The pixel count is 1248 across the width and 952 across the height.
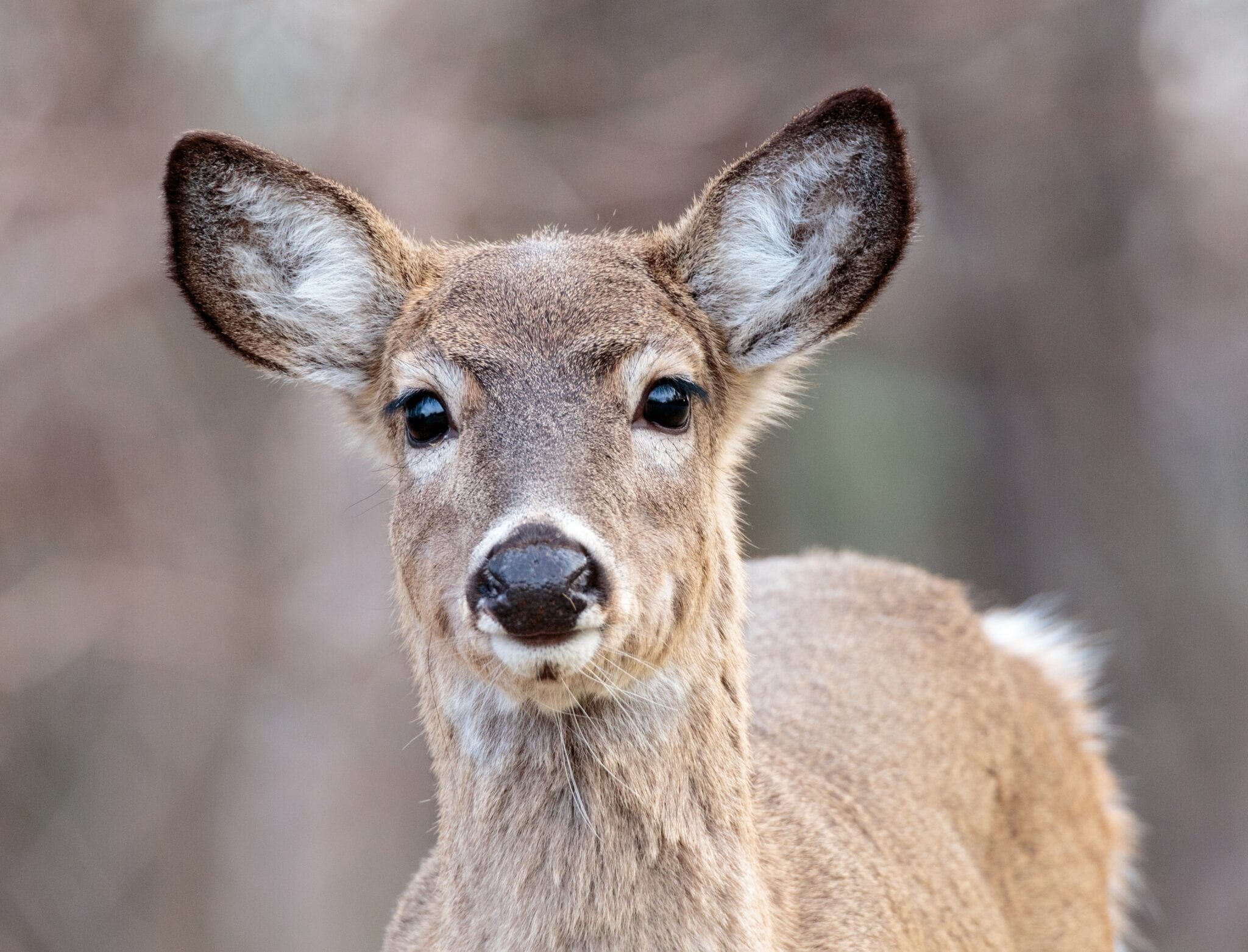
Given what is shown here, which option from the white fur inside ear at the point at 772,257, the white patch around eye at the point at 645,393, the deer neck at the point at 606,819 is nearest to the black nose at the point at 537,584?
the deer neck at the point at 606,819

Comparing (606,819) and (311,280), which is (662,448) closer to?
(606,819)

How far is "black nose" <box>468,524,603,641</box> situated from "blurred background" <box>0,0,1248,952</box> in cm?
754

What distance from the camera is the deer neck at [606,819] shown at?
385 cm

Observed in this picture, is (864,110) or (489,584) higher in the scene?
(864,110)

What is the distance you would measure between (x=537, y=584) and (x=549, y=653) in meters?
0.21

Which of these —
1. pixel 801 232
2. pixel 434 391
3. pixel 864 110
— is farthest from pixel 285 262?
pixel 864 110

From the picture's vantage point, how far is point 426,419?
4.29m

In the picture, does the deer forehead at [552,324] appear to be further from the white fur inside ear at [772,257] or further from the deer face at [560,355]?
the white fur inside ear at [772,257]

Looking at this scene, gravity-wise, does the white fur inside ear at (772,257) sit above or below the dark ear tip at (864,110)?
below

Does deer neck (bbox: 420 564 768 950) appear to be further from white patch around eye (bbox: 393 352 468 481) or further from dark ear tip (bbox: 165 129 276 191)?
dark ear tip (bbox: 165 129 276 191)

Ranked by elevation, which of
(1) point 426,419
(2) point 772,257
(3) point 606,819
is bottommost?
(3) point 606,819

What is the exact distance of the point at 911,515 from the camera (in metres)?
15.1

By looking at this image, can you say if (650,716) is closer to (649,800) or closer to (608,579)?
(649,800)

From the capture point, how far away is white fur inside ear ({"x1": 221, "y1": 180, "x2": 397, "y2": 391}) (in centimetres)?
471
